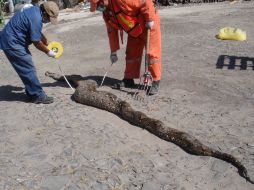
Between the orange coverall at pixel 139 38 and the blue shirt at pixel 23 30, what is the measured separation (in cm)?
131

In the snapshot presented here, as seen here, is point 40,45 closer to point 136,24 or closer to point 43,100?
point 43,100

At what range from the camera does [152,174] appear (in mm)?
4777

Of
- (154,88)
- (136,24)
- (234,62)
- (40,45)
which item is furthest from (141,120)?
(234,62)

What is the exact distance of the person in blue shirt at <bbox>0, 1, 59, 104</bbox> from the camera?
646 cm

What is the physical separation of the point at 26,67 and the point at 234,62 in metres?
4.43

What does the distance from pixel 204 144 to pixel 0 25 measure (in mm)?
11321

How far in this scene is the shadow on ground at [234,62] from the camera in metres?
8.61

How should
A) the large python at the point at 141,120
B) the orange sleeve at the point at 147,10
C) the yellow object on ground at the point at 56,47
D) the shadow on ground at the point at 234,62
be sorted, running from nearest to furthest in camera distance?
the large python at the point at 141,120 < the orange sleeve at the point at 147,10 < the yellow object on ground at the point at 56,47 < the shadow on ground at the point at 234,62

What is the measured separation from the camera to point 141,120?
19.8 ft

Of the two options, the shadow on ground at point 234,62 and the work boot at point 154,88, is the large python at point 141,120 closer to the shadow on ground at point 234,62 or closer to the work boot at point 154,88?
the work boot at point 154,88

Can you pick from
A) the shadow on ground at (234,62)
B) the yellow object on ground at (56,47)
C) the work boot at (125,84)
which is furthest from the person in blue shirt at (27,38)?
the shadow on ground at (234,62)

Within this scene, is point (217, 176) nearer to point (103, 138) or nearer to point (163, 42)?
point (103, 138)

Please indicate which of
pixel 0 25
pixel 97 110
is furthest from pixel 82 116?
pixel 0 25

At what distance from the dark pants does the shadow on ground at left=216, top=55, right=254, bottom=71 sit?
3.82 metres
